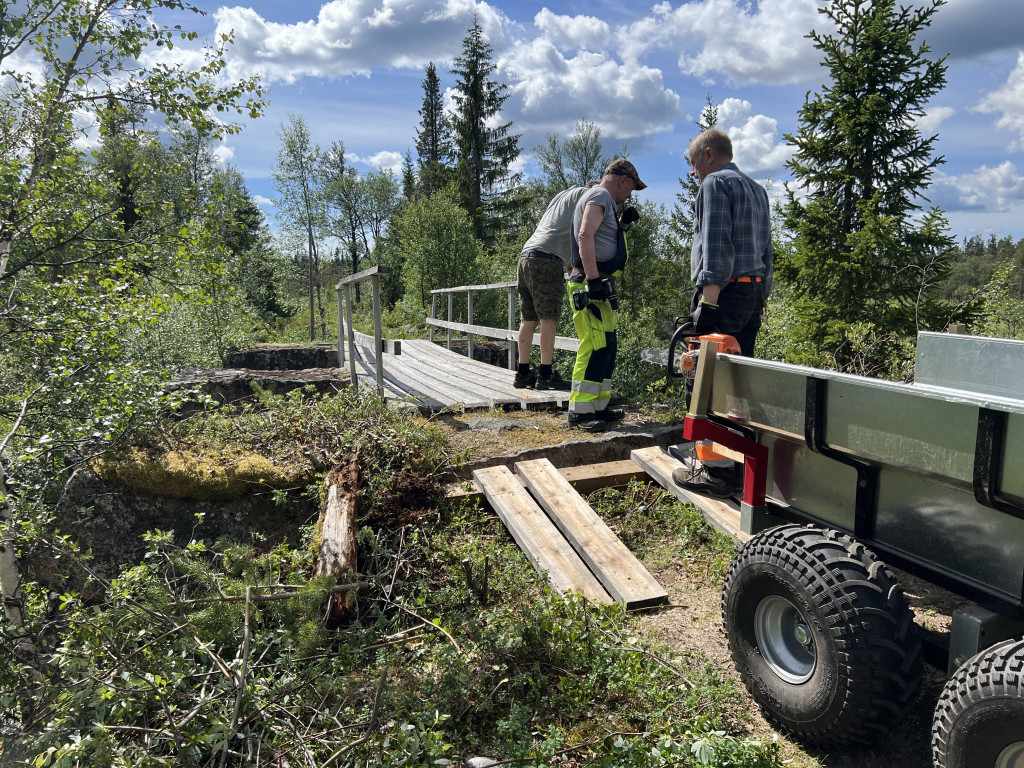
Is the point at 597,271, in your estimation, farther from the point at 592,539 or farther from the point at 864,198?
the point at 864,198

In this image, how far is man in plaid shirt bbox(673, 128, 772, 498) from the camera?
3.70 meters

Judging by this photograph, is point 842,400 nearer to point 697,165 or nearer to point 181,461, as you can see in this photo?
point 697,165

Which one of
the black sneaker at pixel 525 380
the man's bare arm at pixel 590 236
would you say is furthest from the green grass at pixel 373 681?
the black sneaker at pixel 525 380

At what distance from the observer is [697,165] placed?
3980 mm

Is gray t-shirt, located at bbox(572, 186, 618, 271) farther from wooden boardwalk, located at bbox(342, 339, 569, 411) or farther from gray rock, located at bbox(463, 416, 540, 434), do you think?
wooden boardwalk, located at bbox(342, 339, 569, 411)

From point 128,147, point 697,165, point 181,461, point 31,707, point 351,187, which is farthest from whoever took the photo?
point 351,187

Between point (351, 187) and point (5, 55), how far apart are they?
154 ft

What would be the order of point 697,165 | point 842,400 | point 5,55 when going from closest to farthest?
point 842,400, point 5,55, point 697,165

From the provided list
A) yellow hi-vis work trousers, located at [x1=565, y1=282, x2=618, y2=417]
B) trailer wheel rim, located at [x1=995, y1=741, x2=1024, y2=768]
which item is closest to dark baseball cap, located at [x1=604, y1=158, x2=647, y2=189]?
yellow hi-vis work trousers, located at [x1=565, y1=282, x2=618, y2=417]

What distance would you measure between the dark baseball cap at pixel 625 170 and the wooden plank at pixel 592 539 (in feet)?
7.81

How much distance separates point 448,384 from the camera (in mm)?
7727

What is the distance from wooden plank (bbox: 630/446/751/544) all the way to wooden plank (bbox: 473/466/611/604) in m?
0.76

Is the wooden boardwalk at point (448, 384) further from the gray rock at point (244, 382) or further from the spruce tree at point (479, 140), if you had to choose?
the spruce tree at point (479, 140)

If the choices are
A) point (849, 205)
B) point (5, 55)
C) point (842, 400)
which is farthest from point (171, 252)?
point (849, 205)
